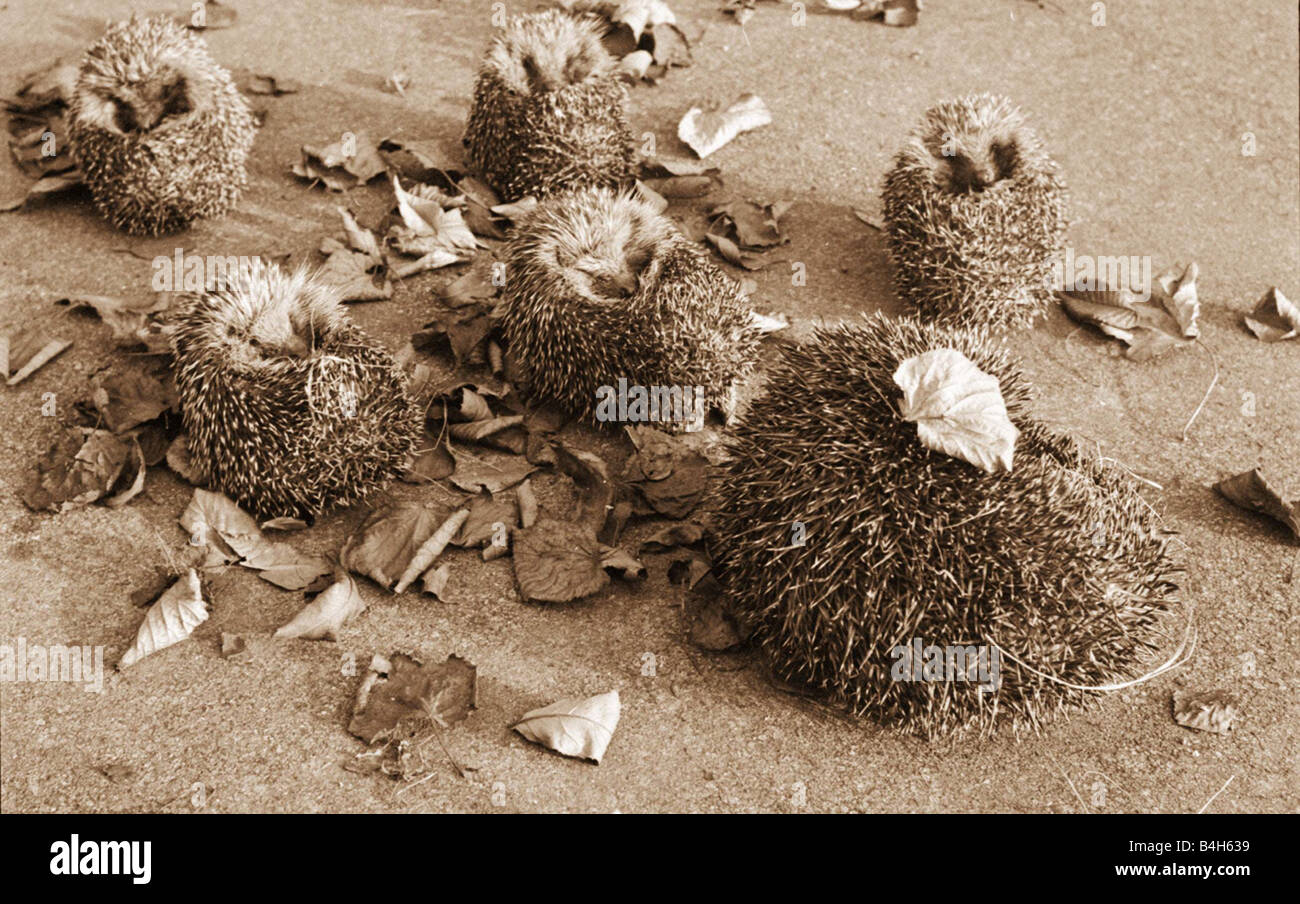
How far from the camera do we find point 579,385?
6.16 meters

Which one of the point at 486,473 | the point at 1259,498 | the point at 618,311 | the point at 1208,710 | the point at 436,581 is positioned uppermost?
the point at 618,311

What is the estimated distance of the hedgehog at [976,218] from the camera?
267 inches

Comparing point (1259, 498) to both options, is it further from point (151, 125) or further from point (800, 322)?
point (151, 125)

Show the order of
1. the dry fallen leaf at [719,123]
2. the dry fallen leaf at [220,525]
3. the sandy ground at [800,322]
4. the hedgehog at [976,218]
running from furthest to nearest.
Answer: the dry fallen leaf at [719,123]
the hedgehog at [976,218]
the dry fallen leaf at [220,525]
the sandy ground at [800,322]

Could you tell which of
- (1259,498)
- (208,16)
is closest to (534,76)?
(208,16)

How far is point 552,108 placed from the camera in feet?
23.8

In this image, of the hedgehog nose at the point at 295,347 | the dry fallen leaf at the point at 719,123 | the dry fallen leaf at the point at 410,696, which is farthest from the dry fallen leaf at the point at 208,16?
the dry fallen leaf at the point at 410,696

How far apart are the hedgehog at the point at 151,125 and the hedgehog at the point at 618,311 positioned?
2461 millimetres

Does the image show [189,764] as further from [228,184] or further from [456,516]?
[228,184]

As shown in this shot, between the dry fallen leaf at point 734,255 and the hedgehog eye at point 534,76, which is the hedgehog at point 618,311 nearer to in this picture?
the dry fallen leaf at point 734,255

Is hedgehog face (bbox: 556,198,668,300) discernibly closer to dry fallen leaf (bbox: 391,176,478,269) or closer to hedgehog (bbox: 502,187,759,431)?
hedgehog (bbox: 502,187,759,431)

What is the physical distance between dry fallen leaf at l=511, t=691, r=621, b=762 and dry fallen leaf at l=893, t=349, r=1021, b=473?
179cm

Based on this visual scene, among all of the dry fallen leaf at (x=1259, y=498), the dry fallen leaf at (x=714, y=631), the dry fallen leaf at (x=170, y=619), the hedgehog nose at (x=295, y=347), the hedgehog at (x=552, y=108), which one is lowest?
the dry fallen leaf at (x=170, y=619)

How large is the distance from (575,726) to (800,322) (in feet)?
11.4
